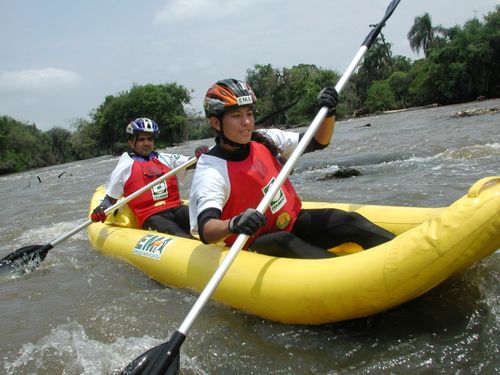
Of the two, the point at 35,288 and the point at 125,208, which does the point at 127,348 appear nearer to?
the point at 35,288

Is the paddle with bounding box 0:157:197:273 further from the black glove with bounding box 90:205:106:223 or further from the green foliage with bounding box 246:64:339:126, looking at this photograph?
the green foliage with bounding box 246:64:339:126

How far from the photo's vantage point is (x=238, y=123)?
107 inches

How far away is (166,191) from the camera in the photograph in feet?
16.0

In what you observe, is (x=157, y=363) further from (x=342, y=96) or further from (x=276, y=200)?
(x=342, y=96)

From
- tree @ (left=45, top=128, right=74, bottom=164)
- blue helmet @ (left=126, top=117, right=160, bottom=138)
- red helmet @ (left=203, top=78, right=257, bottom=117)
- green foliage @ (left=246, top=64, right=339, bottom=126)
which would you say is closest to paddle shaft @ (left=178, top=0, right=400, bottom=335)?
red helmet @ (left=203, top=78, right=257, bottom=117)

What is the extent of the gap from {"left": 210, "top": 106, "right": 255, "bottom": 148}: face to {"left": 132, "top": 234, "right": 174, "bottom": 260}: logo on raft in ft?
3.95

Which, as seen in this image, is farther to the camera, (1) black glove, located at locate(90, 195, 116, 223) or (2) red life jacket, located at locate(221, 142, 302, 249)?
(1) black glove, located at locate(90, 195, 116, 223)

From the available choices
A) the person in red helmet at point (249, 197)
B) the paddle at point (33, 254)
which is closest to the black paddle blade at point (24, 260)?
the paddle at point (33, 254)

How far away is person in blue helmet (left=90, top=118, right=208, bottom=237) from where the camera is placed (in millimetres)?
4723

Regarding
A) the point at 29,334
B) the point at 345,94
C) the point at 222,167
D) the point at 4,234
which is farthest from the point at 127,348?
the point at 345,94

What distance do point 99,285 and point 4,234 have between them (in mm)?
4248

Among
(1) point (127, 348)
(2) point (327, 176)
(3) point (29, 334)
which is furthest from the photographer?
(2) point (327, 176)

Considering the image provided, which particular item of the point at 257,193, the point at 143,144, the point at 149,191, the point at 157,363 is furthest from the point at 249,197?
the point at 143,144

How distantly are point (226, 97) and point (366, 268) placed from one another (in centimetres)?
115
